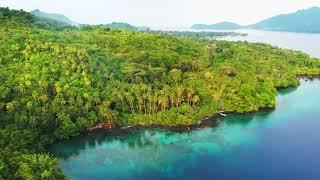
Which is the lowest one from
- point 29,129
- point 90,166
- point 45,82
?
point 90,166

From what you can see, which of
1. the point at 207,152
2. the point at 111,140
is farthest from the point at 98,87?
the point at 207,152

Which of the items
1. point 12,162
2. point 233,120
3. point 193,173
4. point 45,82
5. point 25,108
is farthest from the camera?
point 233,120

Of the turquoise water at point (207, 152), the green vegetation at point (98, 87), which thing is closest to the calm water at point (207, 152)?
the turquoise water at point (207, 152)

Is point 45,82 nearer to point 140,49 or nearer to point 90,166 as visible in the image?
point 90,166

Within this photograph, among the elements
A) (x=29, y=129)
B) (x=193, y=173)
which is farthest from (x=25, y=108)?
(x=193, y=173)

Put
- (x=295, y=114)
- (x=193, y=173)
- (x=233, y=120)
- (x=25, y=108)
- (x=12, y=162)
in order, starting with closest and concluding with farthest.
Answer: (x=12, y=162), (x=193, y=173), (x=25, y=108), (x=233, y=120), (x=295, y=114)

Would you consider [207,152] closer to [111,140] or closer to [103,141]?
[111,140]

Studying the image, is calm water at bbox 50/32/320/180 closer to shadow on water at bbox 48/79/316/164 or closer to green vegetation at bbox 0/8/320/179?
shadow on water at bbox 48/79/316/164

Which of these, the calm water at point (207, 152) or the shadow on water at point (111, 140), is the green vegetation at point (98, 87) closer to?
the shadow on water at point (111, 140)
